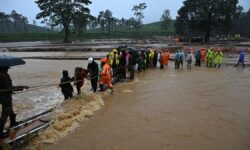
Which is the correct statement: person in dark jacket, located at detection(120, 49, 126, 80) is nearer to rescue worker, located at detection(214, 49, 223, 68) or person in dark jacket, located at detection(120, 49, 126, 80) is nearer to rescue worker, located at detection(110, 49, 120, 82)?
rescue worker, located at detection(110, 49, 120, 82)

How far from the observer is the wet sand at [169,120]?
289 inches

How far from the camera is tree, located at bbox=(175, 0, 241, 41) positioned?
52.9m

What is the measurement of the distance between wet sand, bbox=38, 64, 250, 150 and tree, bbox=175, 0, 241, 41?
136ft

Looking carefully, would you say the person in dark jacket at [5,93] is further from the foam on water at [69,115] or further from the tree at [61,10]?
the tree at [61,10]

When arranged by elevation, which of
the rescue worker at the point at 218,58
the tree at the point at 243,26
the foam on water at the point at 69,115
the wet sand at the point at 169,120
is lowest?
the wet sand at the point at 169,120

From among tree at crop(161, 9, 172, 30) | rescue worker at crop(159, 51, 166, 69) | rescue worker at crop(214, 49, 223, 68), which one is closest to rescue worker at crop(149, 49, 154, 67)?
Answer: rescue worker at crop(159, 51, 166, 69)

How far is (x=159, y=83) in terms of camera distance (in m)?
15.4

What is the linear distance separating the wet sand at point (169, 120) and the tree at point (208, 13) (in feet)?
136

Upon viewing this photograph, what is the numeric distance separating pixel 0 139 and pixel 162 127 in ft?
13.6

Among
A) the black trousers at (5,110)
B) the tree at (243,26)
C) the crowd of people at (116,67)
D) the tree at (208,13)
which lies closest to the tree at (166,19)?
the tree at (243,26)

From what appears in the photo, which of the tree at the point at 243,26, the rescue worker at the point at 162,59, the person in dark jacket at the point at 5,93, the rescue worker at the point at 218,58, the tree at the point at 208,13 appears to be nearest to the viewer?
the person in dark jacket at the point at 5,93

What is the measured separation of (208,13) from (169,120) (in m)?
48.7

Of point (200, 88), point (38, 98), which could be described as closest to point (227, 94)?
point (200, 88)

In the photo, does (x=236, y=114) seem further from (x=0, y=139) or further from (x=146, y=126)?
(x=0, y=139)
